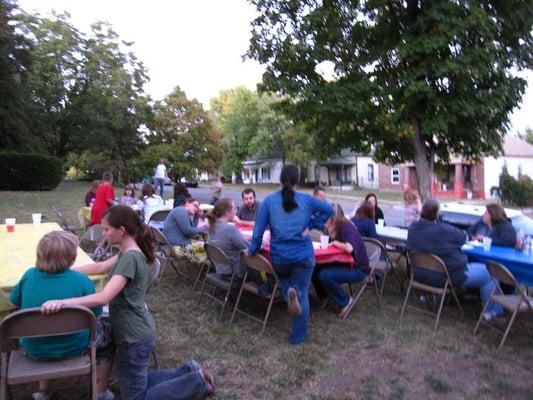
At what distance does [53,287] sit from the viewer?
285 centimetres

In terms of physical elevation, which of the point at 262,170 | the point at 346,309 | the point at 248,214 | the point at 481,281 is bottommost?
the point at 346,309

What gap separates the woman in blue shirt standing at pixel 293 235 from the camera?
4.35 m

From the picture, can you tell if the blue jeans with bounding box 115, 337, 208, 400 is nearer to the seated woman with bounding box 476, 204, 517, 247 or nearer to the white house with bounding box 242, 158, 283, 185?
the seated woman with bounding box 476, 204, 517, 247

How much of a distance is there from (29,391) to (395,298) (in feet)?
14.1

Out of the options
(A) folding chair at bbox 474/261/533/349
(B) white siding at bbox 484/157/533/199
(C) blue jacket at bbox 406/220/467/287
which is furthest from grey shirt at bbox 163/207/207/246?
(B) white siding at bbox 484/157/533/199

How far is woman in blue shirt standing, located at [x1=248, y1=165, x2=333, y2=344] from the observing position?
14.3 ft

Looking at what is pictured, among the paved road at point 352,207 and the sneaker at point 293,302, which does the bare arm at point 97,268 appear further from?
the paved road at point 352,207

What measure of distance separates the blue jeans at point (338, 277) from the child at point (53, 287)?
2.93 metres

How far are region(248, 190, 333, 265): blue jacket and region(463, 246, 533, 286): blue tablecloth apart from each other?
77.4 inches

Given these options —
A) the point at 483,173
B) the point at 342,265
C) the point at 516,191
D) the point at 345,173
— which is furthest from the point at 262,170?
the point at 342,265

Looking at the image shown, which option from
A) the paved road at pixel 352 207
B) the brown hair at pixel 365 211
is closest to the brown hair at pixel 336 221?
the brown hair at pixel 365 211

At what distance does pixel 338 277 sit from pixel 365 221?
1.52 meters

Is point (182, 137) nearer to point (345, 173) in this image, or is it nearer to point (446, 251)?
point (345, 173)

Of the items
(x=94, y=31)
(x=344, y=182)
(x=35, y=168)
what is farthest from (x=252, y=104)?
(x=35, y=168)
